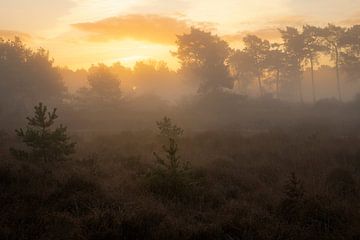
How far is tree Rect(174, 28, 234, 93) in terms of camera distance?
5297 cm

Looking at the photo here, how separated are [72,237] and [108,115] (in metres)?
36.1

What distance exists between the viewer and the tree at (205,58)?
53.0 metres

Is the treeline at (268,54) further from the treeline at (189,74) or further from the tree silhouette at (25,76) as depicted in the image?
the tree silhouette at (25,76)

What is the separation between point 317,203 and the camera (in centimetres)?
898

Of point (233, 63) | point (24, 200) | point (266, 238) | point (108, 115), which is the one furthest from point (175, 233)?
point (233, 63)

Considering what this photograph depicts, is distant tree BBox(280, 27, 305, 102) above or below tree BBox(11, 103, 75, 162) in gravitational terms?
above

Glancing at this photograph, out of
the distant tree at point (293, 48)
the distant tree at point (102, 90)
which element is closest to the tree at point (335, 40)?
the distant tree at point (293, 48)

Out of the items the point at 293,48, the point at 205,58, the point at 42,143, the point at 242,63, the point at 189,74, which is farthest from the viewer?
the point at 242,63

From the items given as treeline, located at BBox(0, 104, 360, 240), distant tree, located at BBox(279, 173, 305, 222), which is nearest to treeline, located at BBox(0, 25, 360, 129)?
treeline, located at BBox(0, 104, 360, 240)

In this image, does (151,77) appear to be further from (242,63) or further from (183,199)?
(183,199)

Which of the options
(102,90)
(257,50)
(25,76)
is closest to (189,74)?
(102,90)

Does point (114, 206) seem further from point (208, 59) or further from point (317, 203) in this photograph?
point (208, 59)

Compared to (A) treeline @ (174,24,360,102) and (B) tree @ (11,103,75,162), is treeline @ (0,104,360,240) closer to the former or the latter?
(B) tree @ (11,103,75,162)

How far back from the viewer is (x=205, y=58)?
54125 millimetres
